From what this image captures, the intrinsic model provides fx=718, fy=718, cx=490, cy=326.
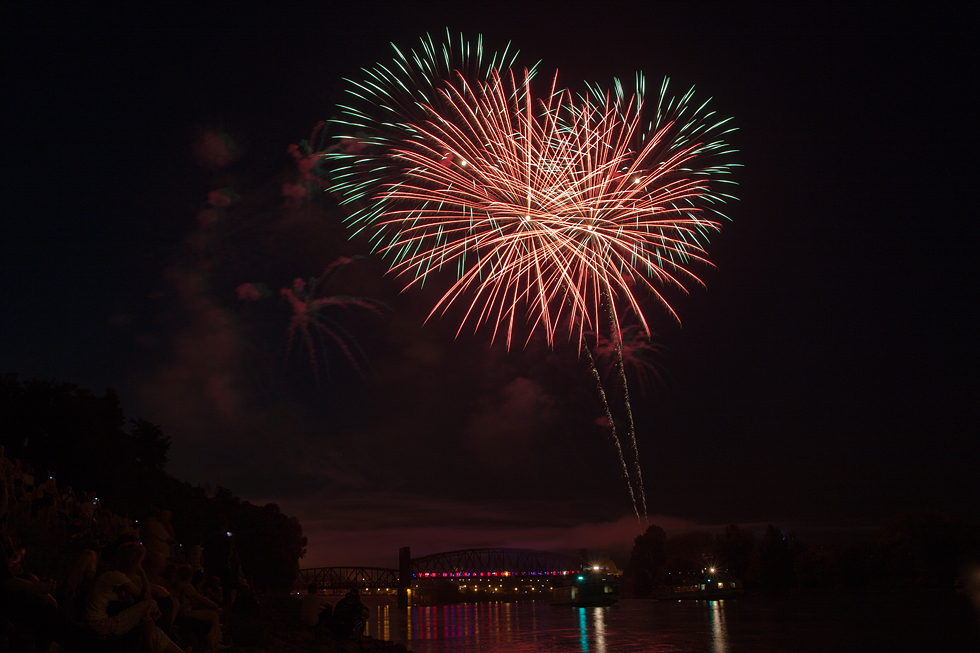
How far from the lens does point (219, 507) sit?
69062mm

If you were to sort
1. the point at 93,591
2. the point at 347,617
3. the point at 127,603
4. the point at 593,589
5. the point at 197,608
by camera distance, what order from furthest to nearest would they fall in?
1. the point at 593,589
2. the point at 347,617
3. the point at 197,608
4. the point at 127,603
5. the point at 93,591

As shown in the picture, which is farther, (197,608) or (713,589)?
(713,589)

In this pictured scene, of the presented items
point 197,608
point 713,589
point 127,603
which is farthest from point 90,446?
point 713,589

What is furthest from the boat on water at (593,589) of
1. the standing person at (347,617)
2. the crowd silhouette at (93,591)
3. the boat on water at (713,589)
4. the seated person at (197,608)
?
the seated person at (197,608)

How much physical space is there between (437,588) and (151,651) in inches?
7346

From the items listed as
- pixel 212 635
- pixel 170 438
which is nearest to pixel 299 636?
pixel 212 635

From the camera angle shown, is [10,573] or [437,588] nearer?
[10,573]

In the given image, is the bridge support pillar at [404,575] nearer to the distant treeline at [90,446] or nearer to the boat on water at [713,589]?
the boat on water at [713,589]

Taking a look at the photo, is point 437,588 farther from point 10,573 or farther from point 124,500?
point 10,573

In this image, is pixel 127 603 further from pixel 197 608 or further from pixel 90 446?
pixel 90 446

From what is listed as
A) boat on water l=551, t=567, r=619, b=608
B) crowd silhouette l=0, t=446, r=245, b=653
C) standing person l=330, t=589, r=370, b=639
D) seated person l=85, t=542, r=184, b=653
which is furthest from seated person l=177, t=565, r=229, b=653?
boat on water l=551, t=567, r=619, b=608

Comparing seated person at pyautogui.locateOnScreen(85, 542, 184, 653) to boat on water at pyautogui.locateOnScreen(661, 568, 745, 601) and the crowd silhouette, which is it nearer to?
the crowd silhouette

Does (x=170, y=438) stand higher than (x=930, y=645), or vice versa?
(x=170, y=438)

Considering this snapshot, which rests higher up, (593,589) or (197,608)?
(197,608)
